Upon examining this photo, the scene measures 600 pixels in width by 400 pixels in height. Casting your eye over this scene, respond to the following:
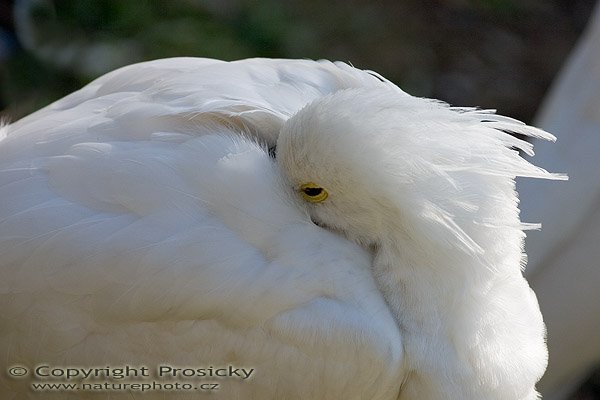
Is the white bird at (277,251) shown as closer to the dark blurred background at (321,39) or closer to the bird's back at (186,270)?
the bird's back at (186,270)

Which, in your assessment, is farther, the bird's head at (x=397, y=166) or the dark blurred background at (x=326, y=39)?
the dark blurred background at (x=326, y=39)

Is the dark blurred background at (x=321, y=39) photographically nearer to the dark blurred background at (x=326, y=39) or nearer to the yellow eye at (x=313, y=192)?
the dark blurred background at (x=326, y=39)

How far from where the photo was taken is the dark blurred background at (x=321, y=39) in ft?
14.2

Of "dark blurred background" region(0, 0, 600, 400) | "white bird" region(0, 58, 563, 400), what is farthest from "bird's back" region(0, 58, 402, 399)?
"dark blurred background" region(0, 0, 600, 400)

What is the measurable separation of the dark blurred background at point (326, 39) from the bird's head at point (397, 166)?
224 centimetres

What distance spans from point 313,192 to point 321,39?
123 inches

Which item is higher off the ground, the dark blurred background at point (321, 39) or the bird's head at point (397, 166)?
the bird's head at point (397, 166)

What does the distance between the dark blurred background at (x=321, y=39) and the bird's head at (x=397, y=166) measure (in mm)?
2282

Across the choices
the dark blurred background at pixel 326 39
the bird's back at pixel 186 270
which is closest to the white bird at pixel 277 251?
the bird's back at pixel 186 270

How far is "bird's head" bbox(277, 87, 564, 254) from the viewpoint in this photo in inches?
80.0

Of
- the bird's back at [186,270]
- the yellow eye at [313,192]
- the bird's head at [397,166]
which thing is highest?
the bird's head at [397,166]

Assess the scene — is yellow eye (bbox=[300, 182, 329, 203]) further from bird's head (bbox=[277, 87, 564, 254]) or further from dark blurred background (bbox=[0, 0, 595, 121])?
dark blurred background (bbox=[0, 0, 595, 121])

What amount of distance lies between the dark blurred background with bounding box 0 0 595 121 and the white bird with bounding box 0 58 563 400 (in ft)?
6.89

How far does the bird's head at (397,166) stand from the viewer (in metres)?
2.03
